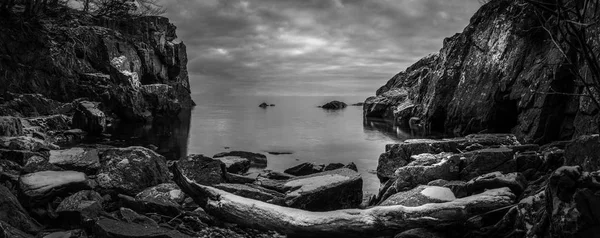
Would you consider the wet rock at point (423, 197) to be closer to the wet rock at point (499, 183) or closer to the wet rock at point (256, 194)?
the wet rock at point (499, 183)

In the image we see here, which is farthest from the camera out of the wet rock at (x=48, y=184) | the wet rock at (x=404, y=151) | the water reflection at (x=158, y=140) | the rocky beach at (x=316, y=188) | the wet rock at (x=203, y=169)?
the water reflection at (x=158, y=140)

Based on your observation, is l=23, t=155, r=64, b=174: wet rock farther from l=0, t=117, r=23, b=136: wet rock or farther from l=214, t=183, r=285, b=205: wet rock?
l=0, t=117, r=23, b=136: wet rock

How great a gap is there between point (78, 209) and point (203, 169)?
13.9 ft

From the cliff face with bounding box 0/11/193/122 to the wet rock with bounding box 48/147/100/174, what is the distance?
765 centimetres

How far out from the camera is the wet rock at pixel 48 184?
837cm

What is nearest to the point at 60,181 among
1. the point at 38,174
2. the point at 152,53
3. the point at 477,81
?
the point at 38,174

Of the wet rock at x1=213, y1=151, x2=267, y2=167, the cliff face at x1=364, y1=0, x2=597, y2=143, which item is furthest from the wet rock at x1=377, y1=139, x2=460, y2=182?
the wet rock at x1=213, y1=151, x2=267, y2=167

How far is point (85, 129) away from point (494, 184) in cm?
3084

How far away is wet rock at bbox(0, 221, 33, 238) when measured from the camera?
6434 mm

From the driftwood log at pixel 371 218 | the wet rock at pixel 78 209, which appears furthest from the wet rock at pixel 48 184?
the driftwood log at pixel 371 218

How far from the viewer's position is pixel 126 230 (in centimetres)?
721

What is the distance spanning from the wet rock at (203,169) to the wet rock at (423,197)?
515 centimetres

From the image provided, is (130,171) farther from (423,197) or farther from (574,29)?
(574,29)

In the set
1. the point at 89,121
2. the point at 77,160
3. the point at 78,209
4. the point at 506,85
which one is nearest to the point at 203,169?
the point at 77,160
